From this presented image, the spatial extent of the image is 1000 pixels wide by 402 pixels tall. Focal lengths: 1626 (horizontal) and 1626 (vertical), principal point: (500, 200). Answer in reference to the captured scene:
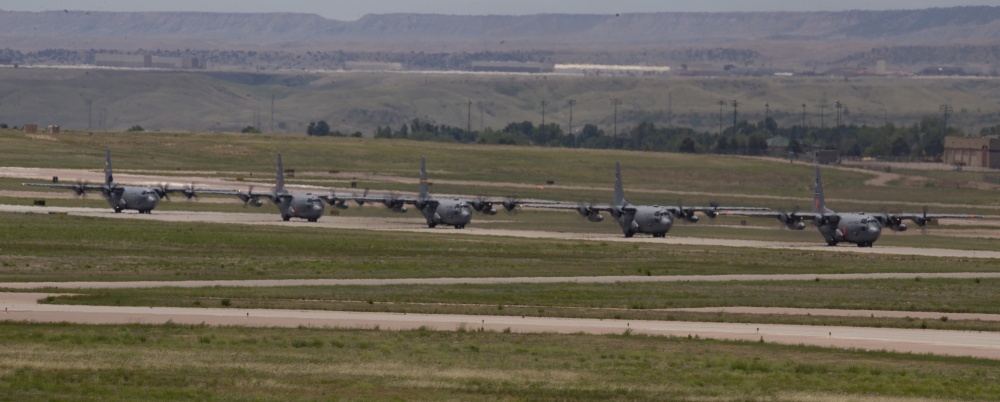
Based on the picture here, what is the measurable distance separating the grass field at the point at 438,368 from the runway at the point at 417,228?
54116 millimetres

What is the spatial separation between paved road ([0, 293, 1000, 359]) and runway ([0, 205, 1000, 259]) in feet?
150

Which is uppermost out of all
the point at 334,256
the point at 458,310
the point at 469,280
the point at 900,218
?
the point at 900,218

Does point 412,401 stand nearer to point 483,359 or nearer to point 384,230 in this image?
point 483,359

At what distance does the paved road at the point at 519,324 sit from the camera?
166 ft

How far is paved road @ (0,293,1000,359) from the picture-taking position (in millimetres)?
50531

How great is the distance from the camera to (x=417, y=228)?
11462cm

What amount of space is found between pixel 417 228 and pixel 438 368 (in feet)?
238

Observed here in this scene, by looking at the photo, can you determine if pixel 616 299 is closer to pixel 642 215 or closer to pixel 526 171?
pixel 642 215

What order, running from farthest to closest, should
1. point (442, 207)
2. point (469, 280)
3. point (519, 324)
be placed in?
1. point (442, 207)
2. point (469, 280)
3. point (519, 324)

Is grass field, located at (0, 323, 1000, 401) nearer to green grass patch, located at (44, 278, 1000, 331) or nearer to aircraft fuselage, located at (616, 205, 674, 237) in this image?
green grass patch, located at (44, 278, 1000, 331)

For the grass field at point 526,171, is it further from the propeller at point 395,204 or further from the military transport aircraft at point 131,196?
the military transport aircraft at point 131,196

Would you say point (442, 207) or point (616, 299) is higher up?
point (442, 207)

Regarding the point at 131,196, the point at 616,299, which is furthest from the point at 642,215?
the point at 616,299

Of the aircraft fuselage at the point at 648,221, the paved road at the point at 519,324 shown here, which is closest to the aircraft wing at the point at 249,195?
the aircraft fuselage at the point at 648,221
